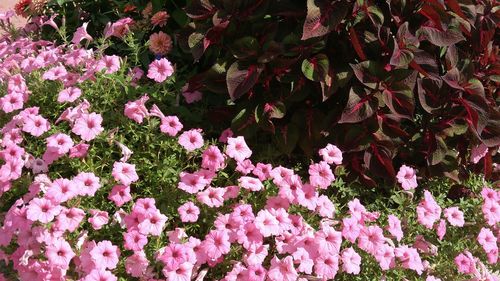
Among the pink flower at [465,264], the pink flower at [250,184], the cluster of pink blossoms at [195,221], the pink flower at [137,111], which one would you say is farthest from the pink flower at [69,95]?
the pink flower at [465,264]

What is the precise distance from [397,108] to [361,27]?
390 millimetres

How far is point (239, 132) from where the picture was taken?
287cm

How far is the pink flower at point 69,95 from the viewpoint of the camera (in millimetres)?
2775

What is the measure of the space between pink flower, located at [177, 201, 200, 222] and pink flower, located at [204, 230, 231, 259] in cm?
11

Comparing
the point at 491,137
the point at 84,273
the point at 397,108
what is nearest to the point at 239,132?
the point at 397,108

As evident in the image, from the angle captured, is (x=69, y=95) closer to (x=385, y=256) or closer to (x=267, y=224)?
(x=267, y=224)

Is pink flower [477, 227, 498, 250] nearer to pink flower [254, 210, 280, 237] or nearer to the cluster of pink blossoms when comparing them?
the cluster of pink blossoms

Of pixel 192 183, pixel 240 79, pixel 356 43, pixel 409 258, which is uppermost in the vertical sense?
pixel 356 43

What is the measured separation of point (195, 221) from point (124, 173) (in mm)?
341

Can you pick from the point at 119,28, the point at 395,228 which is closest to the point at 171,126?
the point at 119,28

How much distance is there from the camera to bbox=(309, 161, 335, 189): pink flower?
263cm

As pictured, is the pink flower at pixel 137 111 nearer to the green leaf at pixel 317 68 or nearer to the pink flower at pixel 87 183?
the pink flower at pixel 87 183

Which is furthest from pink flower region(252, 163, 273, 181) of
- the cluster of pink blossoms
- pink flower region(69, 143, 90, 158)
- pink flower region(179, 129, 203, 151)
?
pink flower region(69, 143, 90, 158)

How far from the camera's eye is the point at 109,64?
3004 millimetres
